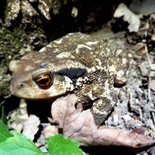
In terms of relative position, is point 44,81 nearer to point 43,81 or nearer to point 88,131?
point 43,81

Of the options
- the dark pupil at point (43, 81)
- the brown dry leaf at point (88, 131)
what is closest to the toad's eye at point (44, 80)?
the dark pupil at point (43, 81)

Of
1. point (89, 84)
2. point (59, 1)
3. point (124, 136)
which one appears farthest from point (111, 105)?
point (59, 1)

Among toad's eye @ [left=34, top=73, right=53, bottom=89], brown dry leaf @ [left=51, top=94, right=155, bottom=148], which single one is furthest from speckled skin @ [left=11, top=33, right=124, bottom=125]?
brown dry leaf @ [left=51, top=94, right=155, bottom=148]

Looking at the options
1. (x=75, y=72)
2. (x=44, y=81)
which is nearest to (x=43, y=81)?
(x=44, y=81)

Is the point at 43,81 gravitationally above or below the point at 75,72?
below

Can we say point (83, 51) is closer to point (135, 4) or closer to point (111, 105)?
point (111, 105)

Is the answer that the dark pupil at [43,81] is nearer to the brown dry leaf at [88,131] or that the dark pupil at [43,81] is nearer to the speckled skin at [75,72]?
the speckled skin at [75,72]

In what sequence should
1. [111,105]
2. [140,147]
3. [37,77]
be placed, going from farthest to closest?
[111,105] < [37,77] < [140,147]
